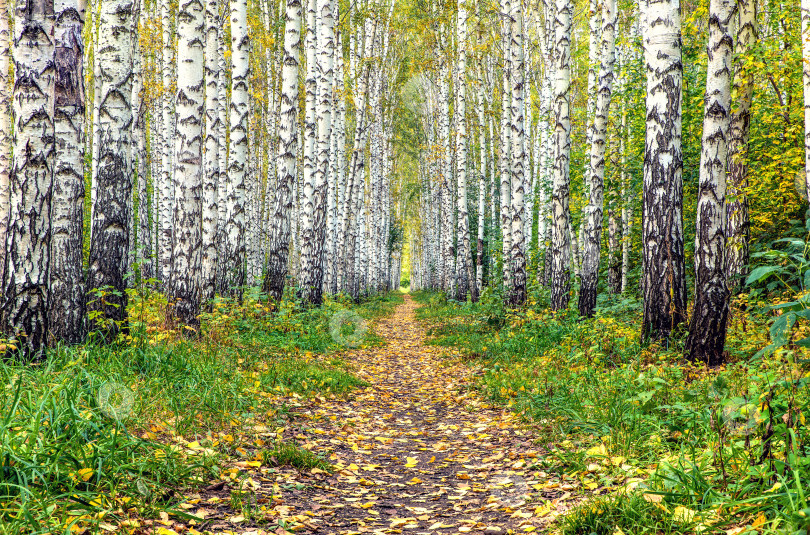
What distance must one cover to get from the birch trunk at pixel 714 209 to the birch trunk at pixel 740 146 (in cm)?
35

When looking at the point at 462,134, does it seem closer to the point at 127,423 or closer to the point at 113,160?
the point at 113,160

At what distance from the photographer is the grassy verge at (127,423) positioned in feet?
9.07

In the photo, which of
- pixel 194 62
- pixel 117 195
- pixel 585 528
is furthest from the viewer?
pixel 194 62

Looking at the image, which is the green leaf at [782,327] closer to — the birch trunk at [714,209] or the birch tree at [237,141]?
the birch trunk at [714,209]

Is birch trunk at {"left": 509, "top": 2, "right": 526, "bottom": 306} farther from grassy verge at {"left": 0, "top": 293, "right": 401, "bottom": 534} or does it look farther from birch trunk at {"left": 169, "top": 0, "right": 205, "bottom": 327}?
birch trunk at {"left": 169, "top": 0, "right": 205, "bottom": 327}

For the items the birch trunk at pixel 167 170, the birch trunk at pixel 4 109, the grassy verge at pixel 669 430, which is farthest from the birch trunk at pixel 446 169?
the grassy verge at pixel 669 430

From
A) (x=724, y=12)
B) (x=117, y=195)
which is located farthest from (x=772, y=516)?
(x=117, y=195)

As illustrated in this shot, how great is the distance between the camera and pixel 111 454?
314cm

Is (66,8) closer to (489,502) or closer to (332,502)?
(332,502)

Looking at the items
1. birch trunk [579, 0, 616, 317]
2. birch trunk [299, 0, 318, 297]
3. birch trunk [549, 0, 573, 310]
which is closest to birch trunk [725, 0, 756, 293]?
birch trunk [579, 0, 616, 317]

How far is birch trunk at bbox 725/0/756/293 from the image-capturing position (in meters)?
6.56

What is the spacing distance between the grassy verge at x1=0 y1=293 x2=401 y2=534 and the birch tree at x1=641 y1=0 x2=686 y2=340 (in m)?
4.28

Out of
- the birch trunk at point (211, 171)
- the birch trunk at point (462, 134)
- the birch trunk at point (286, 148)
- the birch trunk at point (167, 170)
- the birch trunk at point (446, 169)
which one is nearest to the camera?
the birch trunk at point (211, 171)

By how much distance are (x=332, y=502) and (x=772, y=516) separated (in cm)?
272
